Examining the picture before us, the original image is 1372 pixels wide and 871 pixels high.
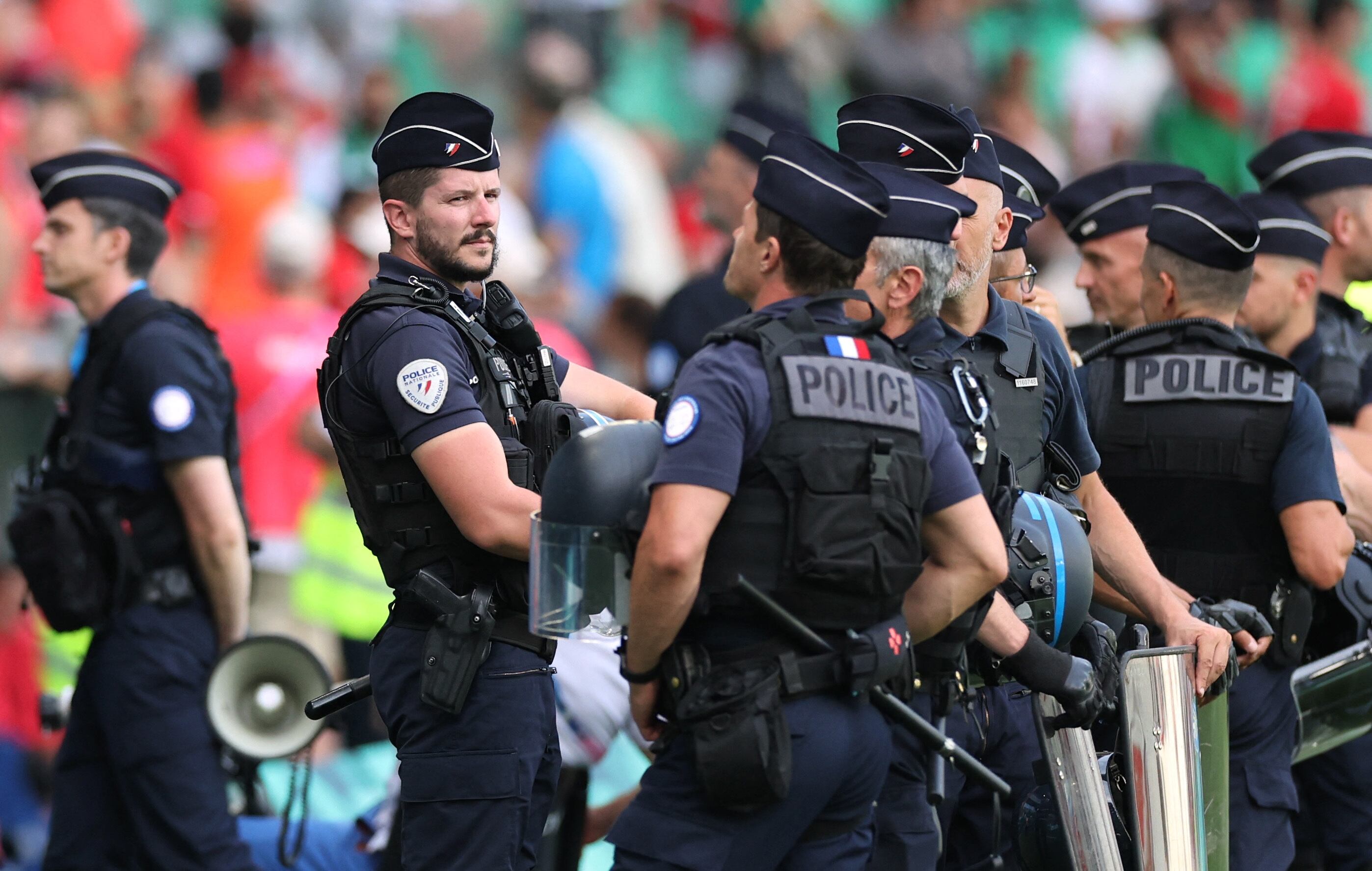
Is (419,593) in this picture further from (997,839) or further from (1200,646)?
(1200,646)

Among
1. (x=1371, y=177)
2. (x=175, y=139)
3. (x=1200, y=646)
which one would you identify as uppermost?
(x=175, y=139)

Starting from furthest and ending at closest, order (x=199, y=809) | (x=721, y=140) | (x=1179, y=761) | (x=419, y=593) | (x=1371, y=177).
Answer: (x=721, y=140) < (x=1371, y=177) < (x=199, y=809) < (x=1179, y=761) < (x=419, y=593)

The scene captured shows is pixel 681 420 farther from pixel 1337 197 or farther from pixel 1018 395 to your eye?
pixel 1337 197

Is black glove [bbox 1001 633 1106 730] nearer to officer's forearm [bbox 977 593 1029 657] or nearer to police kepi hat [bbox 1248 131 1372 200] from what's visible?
officer's forearm [bbox 977 593 1029 657]

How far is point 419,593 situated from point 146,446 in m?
1.80

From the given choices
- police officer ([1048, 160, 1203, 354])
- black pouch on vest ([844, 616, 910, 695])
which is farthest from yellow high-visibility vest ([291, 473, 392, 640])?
black pouch on vest ([844, 616, 910, 695])

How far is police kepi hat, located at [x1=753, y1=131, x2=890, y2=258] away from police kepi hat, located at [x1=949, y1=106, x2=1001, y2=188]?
111cm

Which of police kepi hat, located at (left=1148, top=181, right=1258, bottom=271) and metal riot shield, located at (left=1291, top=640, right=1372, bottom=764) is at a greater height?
police kepi hat, located at (left=1148, top=181, right=1258, bottom=271)

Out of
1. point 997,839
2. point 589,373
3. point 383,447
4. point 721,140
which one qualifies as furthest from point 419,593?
point 721,140

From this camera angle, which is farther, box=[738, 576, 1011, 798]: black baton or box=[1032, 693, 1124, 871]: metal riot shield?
box=[1032, 693, 1124, 871]: metal riot shield

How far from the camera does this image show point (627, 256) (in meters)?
10.1

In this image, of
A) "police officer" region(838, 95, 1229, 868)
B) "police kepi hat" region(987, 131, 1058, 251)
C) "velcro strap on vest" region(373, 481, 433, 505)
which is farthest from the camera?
"police kepi hat" region(987, 131, 1058, 251)

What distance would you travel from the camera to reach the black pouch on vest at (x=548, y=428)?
13.9ft

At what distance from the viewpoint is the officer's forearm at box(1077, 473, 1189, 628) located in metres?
4.89
